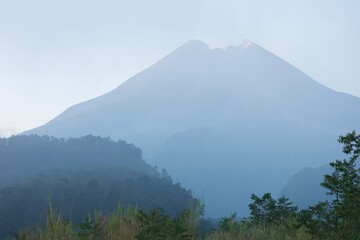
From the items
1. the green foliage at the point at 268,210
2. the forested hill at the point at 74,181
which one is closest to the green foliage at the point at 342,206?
the green foliage at the point at 268,210

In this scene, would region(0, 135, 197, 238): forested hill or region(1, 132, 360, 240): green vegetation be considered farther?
region(0, 135, 197, 238): forested hill

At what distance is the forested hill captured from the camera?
76500 millimetres

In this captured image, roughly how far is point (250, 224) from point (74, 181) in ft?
293

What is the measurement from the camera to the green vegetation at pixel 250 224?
4184 mm

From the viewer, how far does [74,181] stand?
92750 millimetres

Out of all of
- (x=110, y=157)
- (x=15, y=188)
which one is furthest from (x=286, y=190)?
(x=15, y=188)

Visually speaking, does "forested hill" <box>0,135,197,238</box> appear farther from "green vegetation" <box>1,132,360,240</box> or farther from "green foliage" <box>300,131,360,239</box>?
"green foliage" <box>300,131,360,239</box>

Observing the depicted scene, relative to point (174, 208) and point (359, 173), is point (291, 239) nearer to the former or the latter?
point (359, 173)

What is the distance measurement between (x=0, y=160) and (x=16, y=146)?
6184 mm

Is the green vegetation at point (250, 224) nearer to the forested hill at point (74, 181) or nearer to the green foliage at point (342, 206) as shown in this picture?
the green foliage at point (342, 206)

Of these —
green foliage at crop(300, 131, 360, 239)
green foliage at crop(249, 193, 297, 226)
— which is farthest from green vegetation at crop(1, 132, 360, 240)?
green foliage at crop(249, 193, 297, 226)

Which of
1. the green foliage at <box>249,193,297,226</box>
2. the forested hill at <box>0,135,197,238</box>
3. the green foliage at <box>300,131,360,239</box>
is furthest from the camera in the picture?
the forested hill at <box>0,135,197,238</box>

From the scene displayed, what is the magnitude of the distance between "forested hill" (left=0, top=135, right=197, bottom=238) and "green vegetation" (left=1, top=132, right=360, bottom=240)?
43.1m

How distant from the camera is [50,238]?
5207 mm
